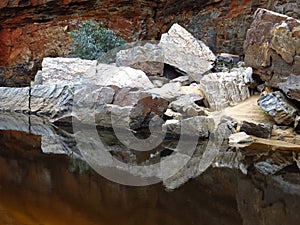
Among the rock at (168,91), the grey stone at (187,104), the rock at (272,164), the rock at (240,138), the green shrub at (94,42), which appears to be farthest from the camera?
the green shrub at (94,42)

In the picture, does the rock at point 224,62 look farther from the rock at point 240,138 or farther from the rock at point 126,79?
Answer: the rock at point 240,138

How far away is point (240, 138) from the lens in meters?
5.63

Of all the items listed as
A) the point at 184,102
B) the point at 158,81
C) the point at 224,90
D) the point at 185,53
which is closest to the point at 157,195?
the point at 184,102

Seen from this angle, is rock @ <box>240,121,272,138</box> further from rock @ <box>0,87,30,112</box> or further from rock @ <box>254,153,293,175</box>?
rock @ <box>0,87,30,112</box>

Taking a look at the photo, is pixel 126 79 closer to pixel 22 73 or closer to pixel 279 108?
pixel 279 108

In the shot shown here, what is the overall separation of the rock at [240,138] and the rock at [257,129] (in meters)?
0.13

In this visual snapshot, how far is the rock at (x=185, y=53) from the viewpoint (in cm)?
869

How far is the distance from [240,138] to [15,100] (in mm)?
6197

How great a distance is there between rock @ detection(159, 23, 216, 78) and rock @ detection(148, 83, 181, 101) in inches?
35.4

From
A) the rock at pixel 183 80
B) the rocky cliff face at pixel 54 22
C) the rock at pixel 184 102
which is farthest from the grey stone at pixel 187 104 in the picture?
the rocky cliff face at pixel 54 22

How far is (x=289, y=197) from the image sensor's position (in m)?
3.57

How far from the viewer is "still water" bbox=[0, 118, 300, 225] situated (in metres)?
3.12

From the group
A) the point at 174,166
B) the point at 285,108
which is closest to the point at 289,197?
the point at 174,166

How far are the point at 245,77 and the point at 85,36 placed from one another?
218 inches
